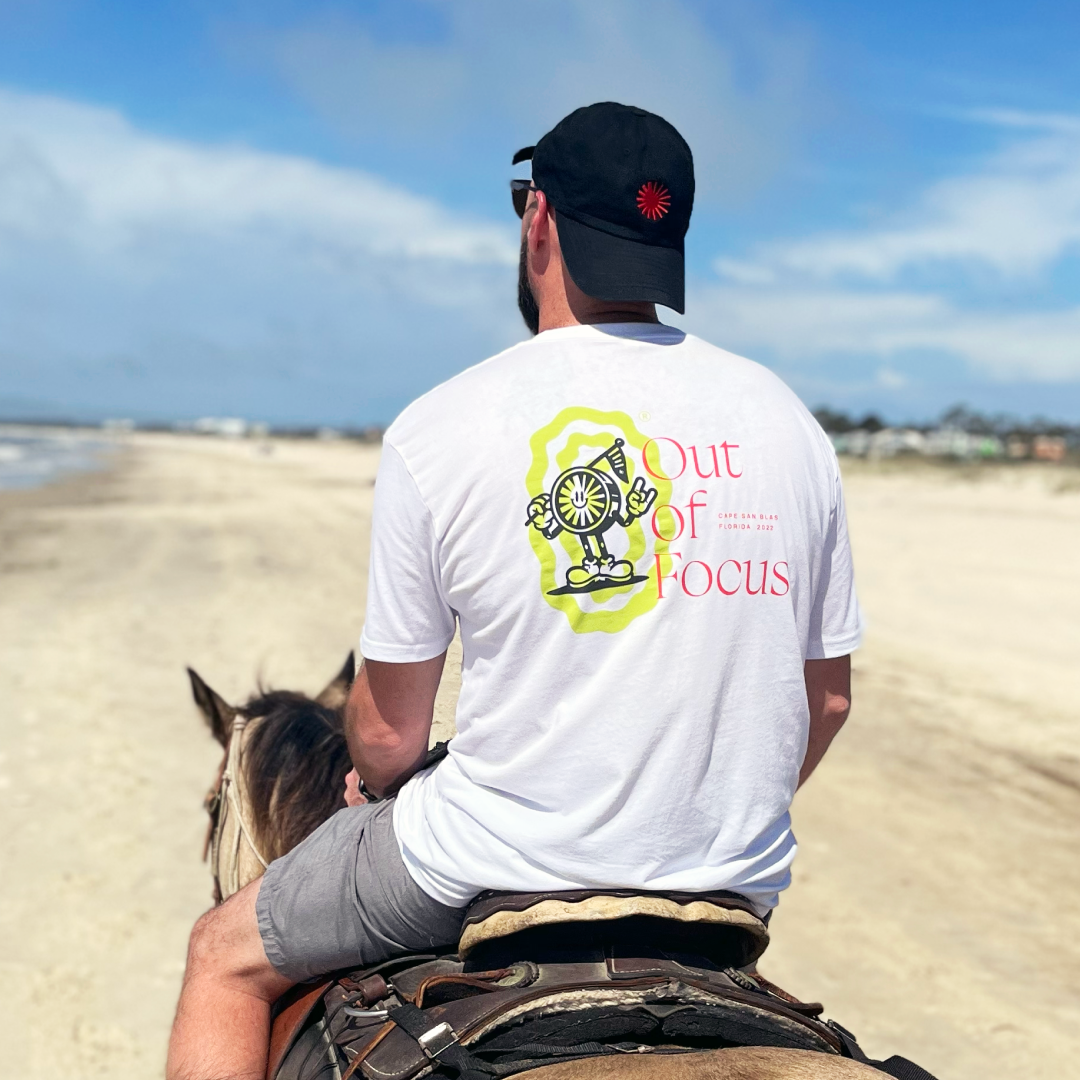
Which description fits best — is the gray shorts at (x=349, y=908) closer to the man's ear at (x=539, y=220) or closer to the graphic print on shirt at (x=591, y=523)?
the graphic print on shirt at (x=591, y=523)

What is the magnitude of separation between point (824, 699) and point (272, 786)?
1.36m

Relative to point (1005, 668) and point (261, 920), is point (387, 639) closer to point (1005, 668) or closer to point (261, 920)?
point (261, 920)

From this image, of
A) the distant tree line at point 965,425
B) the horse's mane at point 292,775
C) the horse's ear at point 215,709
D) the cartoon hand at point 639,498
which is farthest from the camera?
the distant tree line at point 965,425

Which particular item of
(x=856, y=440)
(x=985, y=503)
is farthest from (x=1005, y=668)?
(x=856, y=440)

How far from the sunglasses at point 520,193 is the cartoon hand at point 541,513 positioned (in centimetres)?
58

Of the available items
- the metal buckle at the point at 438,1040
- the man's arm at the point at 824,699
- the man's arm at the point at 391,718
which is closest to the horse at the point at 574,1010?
the metal buckle at the point at 438,1040

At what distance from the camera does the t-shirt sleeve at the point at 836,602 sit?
194 cm

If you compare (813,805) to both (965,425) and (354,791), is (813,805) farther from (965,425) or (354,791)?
(965,425)

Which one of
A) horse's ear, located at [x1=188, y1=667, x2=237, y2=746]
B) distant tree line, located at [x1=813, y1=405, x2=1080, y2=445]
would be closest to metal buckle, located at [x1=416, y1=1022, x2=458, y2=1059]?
horse's ear, located at [x1=188, y1=667, x2=237, y2=746]

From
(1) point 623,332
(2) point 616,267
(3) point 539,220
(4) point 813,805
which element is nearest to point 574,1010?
(1) point 623,332

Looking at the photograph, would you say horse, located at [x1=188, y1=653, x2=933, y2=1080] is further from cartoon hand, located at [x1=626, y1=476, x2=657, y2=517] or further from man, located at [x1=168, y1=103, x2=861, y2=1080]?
cartoon hand, located at [x1=626, y1=476, x2=657, y2=517]

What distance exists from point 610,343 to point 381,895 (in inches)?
40.8

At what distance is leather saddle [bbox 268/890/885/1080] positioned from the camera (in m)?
1.65

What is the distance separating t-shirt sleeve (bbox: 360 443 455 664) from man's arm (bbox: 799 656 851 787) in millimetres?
710
